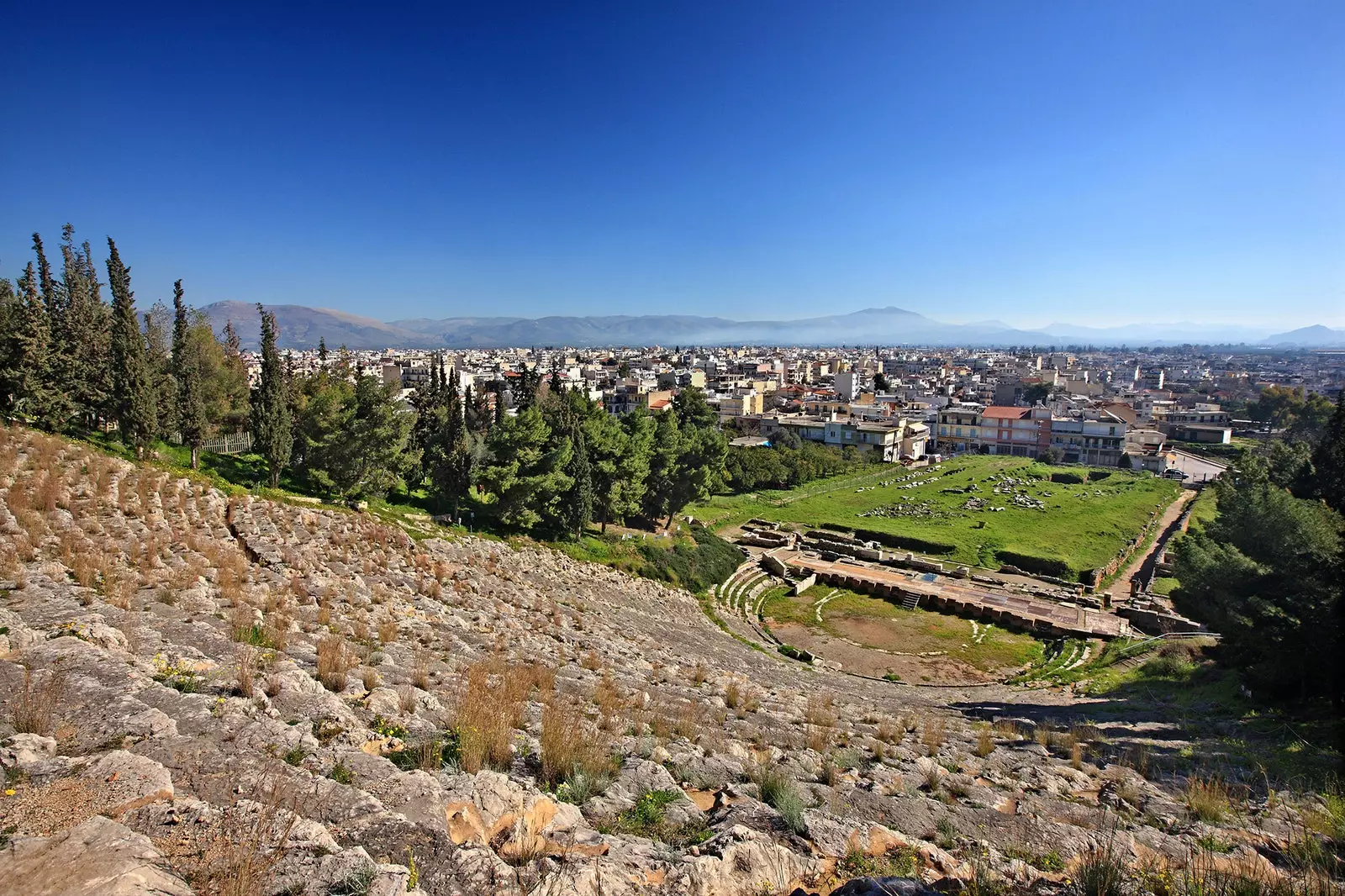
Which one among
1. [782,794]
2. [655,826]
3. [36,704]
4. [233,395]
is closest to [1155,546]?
[782,794]

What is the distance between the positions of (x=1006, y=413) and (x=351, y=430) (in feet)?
291

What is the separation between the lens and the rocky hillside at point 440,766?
457cm

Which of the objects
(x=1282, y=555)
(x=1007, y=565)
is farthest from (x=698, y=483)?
(x=1282, y=555)

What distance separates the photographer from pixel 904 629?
3008cm

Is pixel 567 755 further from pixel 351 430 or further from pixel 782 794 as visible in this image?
pixel 351 430

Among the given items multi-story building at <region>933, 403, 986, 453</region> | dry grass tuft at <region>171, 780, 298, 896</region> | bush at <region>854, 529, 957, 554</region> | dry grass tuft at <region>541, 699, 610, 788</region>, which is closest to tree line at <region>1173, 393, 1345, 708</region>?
dry grass tuft at <region>541, 699, 610, 788</region>

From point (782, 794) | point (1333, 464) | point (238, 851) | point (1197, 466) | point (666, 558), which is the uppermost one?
point (238, 851)

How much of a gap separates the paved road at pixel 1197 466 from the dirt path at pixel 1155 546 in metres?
8.70

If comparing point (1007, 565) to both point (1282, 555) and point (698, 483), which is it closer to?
point (698, 483)

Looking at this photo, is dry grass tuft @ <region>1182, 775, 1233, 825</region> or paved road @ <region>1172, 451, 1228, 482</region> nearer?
dry grass tuft @ <region>1182, 775, 1233, 825</region>

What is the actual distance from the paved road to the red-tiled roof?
18216 mm

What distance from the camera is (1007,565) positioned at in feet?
132

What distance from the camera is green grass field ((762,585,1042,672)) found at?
89.5 ft

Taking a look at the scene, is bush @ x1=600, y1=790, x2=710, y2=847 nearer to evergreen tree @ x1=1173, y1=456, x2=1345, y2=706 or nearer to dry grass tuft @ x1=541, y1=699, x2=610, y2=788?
dry grass tuft @ x1=541, y1=699, x2=610, y2=788
